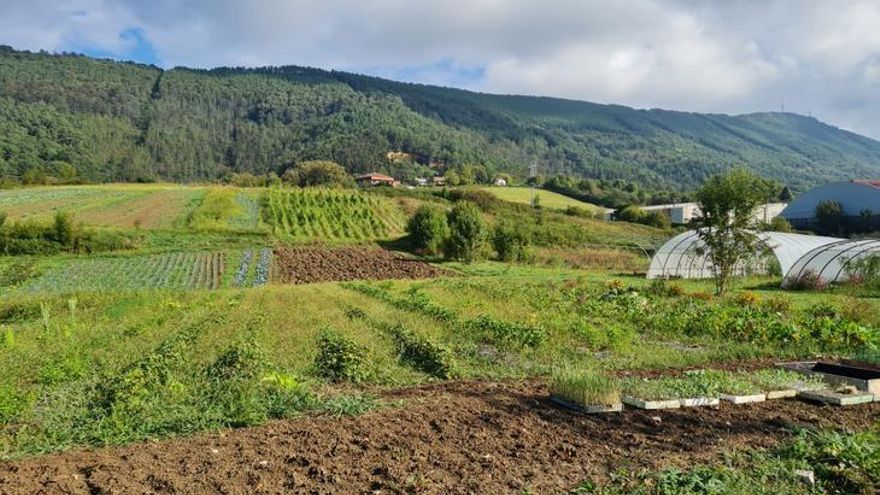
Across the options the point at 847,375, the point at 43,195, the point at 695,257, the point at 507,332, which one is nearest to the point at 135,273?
the point at 507,332

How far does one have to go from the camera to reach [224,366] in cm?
985

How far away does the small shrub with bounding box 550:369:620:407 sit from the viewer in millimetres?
8094

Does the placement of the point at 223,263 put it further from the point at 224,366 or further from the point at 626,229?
the point at 626,229

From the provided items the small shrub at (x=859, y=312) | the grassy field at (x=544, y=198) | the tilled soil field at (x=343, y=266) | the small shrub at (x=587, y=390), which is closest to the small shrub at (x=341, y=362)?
the small shrub at (x=587, y=390)

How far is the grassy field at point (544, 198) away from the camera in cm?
9764

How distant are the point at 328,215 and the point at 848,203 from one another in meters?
60.8

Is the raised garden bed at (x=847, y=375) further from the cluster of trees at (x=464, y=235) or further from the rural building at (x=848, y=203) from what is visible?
the rural building at (x=848, y=203)

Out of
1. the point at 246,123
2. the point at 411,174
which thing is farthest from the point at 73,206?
the point at 246,123

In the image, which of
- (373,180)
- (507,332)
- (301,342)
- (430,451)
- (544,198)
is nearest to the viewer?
(430,451)

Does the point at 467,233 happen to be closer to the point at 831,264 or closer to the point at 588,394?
the point at 831,264

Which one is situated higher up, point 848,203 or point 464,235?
point 848,203

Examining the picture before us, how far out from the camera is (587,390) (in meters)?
8.11

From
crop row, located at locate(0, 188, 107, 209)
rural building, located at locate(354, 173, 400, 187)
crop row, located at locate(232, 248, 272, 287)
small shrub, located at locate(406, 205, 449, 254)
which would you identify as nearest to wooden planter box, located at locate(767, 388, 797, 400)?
crop row, located at locate(232, 248, 272, 287)

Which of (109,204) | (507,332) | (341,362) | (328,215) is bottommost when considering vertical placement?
(507,332)
